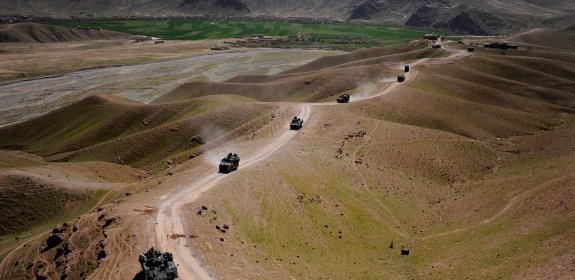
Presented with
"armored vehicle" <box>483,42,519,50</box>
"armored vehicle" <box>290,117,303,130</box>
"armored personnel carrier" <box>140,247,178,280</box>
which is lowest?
"armored vehicle" <box>483,42,519,50</box>

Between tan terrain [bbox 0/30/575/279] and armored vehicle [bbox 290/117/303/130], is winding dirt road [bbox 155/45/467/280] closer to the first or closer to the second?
tan terrain [bbox 0/30/575/279]

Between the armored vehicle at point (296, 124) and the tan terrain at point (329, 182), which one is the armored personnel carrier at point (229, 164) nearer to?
the tan terrain at point (329, 182)

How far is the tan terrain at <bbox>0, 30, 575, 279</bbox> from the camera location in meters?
43.9

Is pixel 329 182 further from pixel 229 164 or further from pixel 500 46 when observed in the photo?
A: pixel 500 46

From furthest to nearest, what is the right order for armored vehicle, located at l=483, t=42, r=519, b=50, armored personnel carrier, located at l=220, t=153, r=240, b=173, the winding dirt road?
armored vehicle, located at l=483, t=42, r=519, b=50
armored personnel carrier, located at l=220, t=153, r=240, b=173
the winding dirt road

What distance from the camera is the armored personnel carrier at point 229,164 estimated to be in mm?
59522

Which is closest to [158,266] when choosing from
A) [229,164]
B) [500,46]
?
[229,164]

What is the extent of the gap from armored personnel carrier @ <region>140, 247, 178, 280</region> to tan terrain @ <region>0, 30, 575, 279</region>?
54.7 inches

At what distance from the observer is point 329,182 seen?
6425 centimetres

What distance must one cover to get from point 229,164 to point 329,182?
1384cm

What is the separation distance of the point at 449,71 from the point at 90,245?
119129mm

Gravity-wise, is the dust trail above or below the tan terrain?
above

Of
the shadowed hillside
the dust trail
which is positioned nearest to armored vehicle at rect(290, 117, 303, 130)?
the shadowed hillside

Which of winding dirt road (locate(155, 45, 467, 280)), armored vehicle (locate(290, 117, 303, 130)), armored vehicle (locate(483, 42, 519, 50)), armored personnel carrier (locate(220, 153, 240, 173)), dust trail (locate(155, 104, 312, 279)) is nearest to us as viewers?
dust trail (locate(155, 104, 312, 279))
